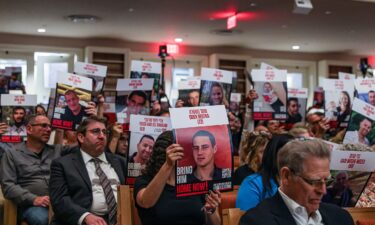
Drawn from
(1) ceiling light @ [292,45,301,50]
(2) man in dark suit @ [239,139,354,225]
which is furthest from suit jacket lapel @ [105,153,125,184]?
(1) ceiling light @ [292,45,301,50]

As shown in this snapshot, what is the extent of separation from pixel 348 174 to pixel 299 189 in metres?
0.94

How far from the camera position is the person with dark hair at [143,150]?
301cm

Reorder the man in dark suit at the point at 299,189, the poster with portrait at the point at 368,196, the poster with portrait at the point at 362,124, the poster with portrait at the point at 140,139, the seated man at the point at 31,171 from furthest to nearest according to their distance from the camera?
the seated man at the point at 31,171
the poster with portrait at the point at 362,124
the poster with portrait at the point at 140,139
the poster with portrait at the point at 368,196
the man in dark suit at the point at 299,189

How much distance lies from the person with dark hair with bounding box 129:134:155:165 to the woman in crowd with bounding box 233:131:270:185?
64cm

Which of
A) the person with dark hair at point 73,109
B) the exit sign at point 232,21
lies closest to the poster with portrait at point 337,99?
the person with dark hair at point 73,109

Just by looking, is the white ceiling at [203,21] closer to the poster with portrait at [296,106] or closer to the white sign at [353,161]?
the poster with portrait at [296,106]

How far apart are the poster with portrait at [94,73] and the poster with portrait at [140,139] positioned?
1.48 meters

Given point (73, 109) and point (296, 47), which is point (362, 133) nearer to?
point (73, 109)

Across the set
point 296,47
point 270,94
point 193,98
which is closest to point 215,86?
point 270,94

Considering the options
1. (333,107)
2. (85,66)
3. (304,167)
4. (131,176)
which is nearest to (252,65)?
(333,107)

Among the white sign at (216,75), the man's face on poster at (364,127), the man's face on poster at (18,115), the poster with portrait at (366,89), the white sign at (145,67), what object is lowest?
the man's face on poster at (364,127)

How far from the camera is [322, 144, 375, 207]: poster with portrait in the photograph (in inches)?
102

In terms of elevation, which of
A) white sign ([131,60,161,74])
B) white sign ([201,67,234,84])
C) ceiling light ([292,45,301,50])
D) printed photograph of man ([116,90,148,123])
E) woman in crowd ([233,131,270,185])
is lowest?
woman in crowd ([233,131,270,185])

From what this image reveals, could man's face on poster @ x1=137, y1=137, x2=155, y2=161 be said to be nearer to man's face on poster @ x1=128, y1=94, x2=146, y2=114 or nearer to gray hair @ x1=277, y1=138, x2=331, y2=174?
gray hair @ x1=277, y1=138, x2=331, y2=174
